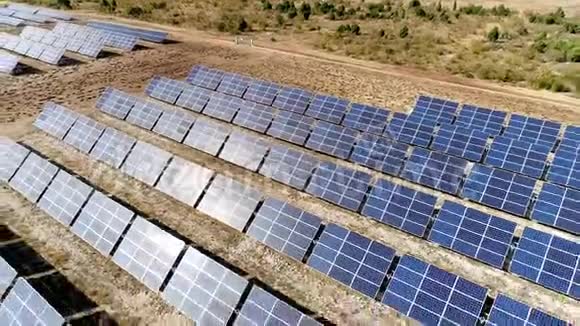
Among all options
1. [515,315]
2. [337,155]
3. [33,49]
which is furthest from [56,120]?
[515,315]

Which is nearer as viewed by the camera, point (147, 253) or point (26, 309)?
point (26, 309)

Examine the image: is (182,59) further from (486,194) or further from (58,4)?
(58,4)

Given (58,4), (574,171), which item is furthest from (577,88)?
(58,4)

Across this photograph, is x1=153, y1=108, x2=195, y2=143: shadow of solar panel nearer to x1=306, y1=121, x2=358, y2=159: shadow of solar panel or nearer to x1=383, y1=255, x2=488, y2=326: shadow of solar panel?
x1=306, y1=121, x2=358, y2=159: shadow of solar panel

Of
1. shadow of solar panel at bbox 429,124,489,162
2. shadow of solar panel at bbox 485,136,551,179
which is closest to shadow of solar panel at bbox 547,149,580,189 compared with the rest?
shadow of solar panel at bbox 485,136,551,179

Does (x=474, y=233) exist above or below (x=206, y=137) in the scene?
above

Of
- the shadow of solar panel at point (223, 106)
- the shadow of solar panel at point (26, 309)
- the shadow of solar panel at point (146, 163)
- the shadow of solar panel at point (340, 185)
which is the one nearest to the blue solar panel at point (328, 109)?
the shadow of solar panel at point (223, 106)

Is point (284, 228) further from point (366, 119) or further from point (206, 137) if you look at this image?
point (366, 119)

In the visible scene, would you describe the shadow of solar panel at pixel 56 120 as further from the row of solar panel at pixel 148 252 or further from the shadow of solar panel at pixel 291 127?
the shadow of solar panel at pixel 291 127
